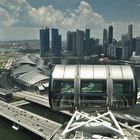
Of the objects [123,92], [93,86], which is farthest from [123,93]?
[93,86]

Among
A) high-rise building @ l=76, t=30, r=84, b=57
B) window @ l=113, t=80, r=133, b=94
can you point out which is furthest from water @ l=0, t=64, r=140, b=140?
high-rise building @ l=76, t=30, r=84, b=57

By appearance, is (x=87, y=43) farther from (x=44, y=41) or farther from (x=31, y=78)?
(x=31, y=78)

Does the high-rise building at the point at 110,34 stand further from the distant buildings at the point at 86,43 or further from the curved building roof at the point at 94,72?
the curved building roof at the point at 94,72

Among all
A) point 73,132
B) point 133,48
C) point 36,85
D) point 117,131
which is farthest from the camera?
point 133,48

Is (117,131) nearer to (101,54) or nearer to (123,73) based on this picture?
(123,73)

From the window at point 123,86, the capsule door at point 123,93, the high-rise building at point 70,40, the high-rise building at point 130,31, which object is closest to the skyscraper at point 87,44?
the high-rise building at point 70,40

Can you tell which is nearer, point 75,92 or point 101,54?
point 75,92

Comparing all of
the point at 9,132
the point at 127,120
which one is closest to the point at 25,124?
the point at 9,132

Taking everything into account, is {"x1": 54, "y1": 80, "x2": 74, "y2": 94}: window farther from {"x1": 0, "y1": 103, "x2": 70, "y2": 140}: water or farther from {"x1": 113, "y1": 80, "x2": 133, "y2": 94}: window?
{"x1": 0, "y1": 103, "x2": 70, "y2": 140}: water

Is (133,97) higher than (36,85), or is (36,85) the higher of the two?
(133,97)
